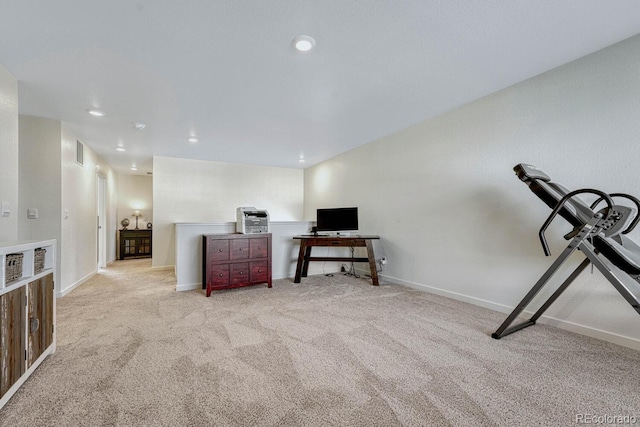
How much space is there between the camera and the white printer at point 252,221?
13.0ft

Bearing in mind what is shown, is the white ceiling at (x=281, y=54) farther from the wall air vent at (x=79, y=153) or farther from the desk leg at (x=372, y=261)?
the desk leg at (x=372, y=261)

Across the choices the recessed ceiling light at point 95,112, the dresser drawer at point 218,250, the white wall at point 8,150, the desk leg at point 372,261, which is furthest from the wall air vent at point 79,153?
the desk leg at point 372,261

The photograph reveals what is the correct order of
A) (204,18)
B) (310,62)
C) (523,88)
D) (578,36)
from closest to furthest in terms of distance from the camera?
(204,18) < (578,36) < (310,62) < (523,88)

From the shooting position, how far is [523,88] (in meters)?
2.62

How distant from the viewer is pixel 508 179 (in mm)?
2742

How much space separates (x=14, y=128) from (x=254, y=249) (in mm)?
2650

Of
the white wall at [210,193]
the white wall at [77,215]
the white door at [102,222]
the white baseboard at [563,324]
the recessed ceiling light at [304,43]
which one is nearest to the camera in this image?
the recessed ceiling light at [304,43]

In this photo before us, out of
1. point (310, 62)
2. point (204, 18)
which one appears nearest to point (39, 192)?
point (204, 18)

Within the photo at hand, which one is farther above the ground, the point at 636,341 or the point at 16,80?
the point at 16,80

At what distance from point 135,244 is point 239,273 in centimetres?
486

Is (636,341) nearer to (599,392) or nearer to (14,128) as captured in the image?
(599,392)

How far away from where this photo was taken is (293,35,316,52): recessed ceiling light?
1940 millimetres

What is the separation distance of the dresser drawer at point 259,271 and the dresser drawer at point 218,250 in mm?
392

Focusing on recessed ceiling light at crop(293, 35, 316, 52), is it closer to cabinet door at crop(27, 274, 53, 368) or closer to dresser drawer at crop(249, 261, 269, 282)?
cabinet door at crop(27, 274, 53, 368)
